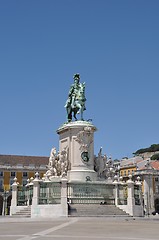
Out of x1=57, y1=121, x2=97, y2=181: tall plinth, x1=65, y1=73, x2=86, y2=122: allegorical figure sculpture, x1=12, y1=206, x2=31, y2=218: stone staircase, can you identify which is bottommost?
x1=12, y1=206, x2=31, y2=218: stone staircase

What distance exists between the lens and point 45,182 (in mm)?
30578

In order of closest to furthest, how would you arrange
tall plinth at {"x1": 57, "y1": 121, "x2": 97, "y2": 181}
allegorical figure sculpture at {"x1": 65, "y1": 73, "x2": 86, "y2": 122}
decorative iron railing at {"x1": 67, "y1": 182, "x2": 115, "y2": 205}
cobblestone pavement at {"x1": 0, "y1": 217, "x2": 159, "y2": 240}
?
cobblestone pavement at {"x1": 0, "y1": 217, "x2": 159, "y2": 240}, decorative iron railing at {"x1": 67, "y1": 182, "x2": 115, "y2": 205}, tall plinth at {"x1": 57, "y1": 121, "x2": 97, "y2": 181}, allegorical figure sculpture at {"x1": 65, "y1": 73, "x2": 86, "y2": 122}

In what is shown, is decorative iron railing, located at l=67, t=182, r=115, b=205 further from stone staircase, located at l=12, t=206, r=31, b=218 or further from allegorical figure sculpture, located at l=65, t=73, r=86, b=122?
allegorical figure sculpture, located at l=65, t=73, r=86, b=122

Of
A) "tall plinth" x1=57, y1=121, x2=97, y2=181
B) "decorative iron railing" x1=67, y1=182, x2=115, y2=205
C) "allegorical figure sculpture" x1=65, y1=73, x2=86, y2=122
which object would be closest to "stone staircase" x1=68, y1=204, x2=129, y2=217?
"decorative iron railing" x1=67, y1=182, x2=115, y2=205

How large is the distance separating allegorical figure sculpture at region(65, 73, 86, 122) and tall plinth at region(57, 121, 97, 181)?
1920mm

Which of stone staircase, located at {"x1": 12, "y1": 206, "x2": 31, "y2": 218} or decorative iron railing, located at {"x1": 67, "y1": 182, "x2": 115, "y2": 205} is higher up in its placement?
decorative iron railing, located at {"x1": 67, "y1": 182, "x2": 115, "y2": 205}

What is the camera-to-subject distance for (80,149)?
3303cm

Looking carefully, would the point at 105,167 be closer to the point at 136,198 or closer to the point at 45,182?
the point at 136,198

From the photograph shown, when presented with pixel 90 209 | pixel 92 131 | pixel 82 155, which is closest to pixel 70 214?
pixel 90 209

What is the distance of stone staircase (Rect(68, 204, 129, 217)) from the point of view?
1100 inches

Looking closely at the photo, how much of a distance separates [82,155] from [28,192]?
573cm

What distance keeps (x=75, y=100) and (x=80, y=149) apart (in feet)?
16.8

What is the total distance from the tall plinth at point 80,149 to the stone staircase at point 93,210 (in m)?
3.14

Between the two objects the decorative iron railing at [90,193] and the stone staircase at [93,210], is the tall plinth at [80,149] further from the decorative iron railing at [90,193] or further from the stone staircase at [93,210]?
the stone staircase at [93,210]
